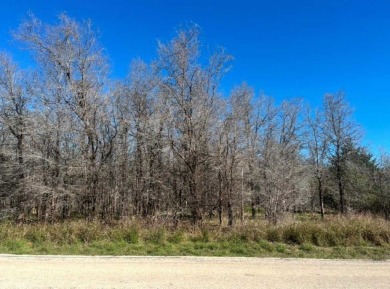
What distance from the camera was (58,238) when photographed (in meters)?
10.2

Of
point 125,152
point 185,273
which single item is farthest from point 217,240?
point 125,152

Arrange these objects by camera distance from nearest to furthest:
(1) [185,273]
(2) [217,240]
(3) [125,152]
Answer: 1. (1) [185,273]
2. (2) [217,240]
3. (3) [125,152]

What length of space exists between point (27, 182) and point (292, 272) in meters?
17.8

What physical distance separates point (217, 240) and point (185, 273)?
4137 mm

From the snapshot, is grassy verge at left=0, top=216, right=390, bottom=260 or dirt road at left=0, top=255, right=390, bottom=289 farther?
grassy verge at left=0, top=216, right=390, bottom=260

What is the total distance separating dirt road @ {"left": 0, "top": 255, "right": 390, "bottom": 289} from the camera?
5.77 metres

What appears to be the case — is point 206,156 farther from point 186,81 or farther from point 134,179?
point 134,179

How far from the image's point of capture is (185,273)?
6.59m

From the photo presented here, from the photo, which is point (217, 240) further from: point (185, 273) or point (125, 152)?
point (125, 152)

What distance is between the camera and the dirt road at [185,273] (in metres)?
5.77

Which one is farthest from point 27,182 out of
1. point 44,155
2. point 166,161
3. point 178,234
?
point 178,234

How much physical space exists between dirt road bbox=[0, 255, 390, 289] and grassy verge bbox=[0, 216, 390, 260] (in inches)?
36.0

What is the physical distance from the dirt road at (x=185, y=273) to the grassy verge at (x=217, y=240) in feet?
3.00

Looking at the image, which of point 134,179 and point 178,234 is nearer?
point 178,234
